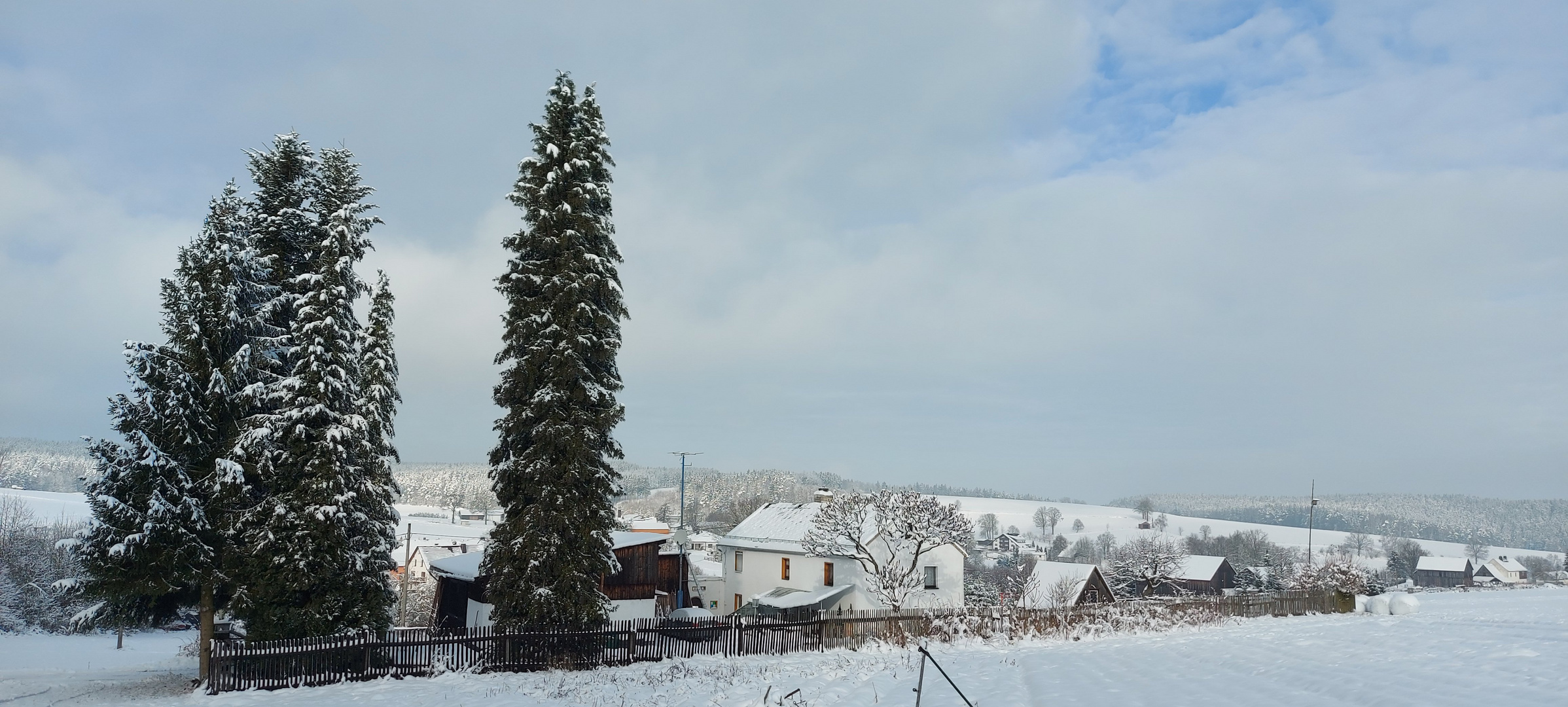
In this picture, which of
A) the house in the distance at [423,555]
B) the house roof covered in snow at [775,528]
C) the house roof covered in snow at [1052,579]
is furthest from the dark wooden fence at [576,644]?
the house in the distance at [423,555]

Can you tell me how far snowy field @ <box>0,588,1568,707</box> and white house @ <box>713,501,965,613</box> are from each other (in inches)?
630

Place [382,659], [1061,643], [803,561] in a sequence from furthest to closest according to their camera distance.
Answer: [803,561]
[1061,643]
[382,659]

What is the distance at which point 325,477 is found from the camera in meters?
22.1

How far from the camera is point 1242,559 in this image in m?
134

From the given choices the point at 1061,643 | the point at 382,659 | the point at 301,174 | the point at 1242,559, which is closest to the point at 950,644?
the point at 1061,643

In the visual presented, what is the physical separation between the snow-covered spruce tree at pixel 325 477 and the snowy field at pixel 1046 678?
325 centimetres

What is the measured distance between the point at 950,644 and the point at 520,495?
47.6 ft

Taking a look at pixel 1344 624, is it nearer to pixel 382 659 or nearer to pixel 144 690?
pixel 382 659

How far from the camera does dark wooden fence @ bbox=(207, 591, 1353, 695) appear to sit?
1905 cm

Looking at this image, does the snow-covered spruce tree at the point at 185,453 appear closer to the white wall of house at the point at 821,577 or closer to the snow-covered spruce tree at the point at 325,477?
the snow-covered spruce tree at the point at 325,477

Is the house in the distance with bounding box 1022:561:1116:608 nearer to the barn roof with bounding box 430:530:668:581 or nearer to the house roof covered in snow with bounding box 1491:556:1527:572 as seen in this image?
the barn roof with bounding box 430:530:668:581

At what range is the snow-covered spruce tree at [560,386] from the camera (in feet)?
72.4

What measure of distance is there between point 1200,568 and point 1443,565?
7845cm

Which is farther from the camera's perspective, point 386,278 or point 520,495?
point 386,278
